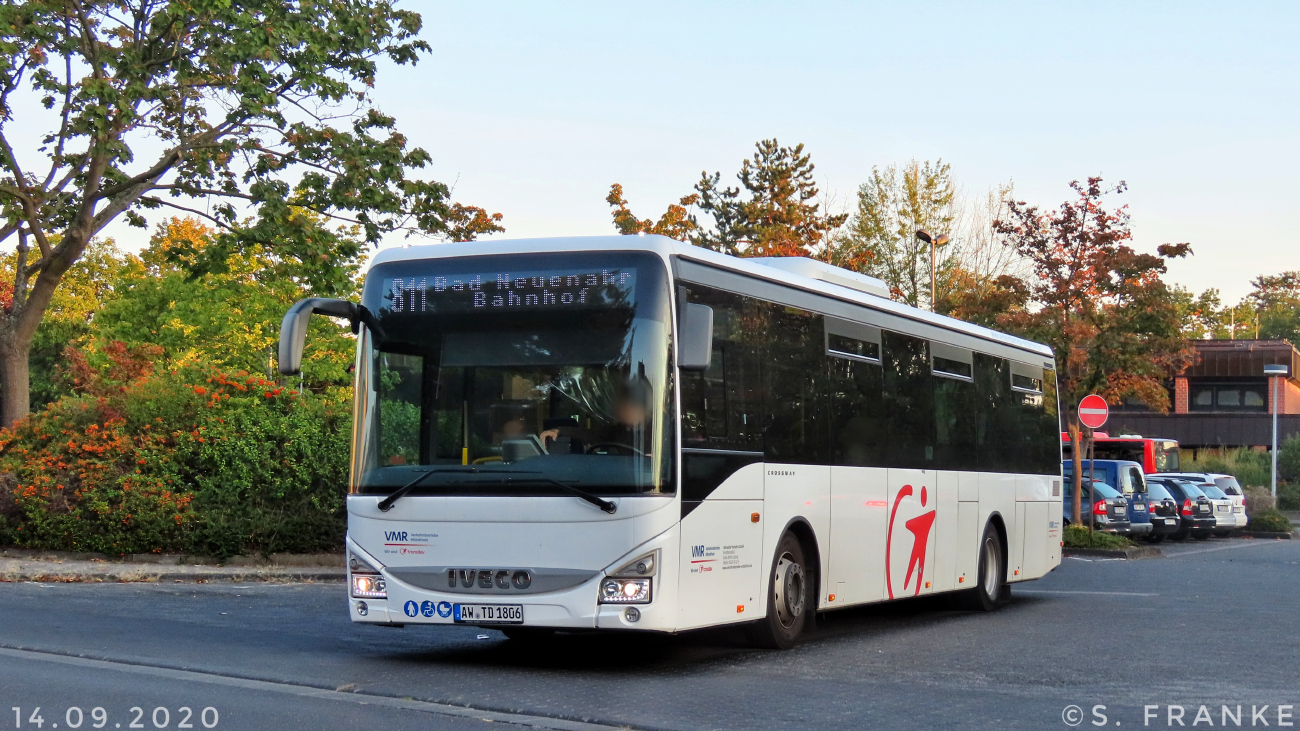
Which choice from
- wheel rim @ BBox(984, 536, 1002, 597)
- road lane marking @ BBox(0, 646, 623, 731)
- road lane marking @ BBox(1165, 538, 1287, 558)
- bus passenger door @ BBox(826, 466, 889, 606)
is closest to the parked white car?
road lane marking @ BBox(1165, 538, 1287, 558)

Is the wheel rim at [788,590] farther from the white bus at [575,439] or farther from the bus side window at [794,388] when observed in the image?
the bus side window at [794,388]

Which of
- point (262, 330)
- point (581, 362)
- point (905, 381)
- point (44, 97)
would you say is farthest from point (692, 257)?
point (262, 330)

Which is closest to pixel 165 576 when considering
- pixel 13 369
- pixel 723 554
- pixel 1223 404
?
pixel 13 369

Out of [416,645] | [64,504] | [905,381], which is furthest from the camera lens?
[64,504]

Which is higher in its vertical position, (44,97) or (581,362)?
(44,97)

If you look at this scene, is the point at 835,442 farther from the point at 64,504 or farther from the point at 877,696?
the point at 64,504

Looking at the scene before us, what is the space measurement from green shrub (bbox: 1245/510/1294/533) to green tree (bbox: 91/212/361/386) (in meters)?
27.3

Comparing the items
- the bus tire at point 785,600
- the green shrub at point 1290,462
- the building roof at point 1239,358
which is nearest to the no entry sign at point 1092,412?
the bus tire at point 785,600

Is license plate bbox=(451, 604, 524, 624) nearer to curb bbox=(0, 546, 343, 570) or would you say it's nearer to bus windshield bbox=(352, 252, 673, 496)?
bus windshield bbox=(352, 252, 673, 496)

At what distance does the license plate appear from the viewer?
33.1 feet

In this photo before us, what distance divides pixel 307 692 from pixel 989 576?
31.3ft

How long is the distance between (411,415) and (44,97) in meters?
16.3

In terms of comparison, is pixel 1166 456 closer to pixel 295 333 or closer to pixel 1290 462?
pixel 1290 462

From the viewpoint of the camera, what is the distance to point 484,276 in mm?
10469
